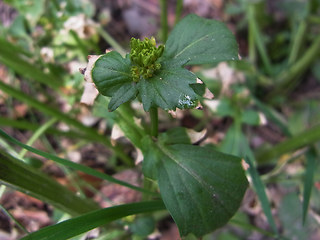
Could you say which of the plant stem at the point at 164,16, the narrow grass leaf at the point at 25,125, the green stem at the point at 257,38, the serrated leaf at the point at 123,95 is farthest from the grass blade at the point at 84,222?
the green stem at the point at 257,38

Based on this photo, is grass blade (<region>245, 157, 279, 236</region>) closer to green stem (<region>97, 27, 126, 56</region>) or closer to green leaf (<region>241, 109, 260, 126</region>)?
green leaf (<region>241, 109, 260, 126</region>)

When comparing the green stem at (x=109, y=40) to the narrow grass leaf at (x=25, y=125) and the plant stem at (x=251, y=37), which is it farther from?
the plant stem at (x=251, y=37)

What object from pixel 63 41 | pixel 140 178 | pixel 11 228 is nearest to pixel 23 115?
pixel 63 41

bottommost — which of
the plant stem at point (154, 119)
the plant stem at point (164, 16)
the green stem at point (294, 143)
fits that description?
the green stem at point (294, 143)

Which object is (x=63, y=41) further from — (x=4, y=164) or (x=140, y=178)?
(x=4, y=164)

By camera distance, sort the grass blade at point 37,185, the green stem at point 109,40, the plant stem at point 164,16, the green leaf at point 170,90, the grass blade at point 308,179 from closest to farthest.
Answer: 1. the green leaf at point 170,90
2. the grass blade at point 37,185
3. the grass blade at point 308,179
4. the plant stem at point 164,16
5. the green stem at point 109,40

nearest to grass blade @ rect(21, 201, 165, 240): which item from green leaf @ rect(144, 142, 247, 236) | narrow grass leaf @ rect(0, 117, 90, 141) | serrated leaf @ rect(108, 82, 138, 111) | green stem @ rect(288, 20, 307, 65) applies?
green leaf @ rect(144, 142, 247, 236)
